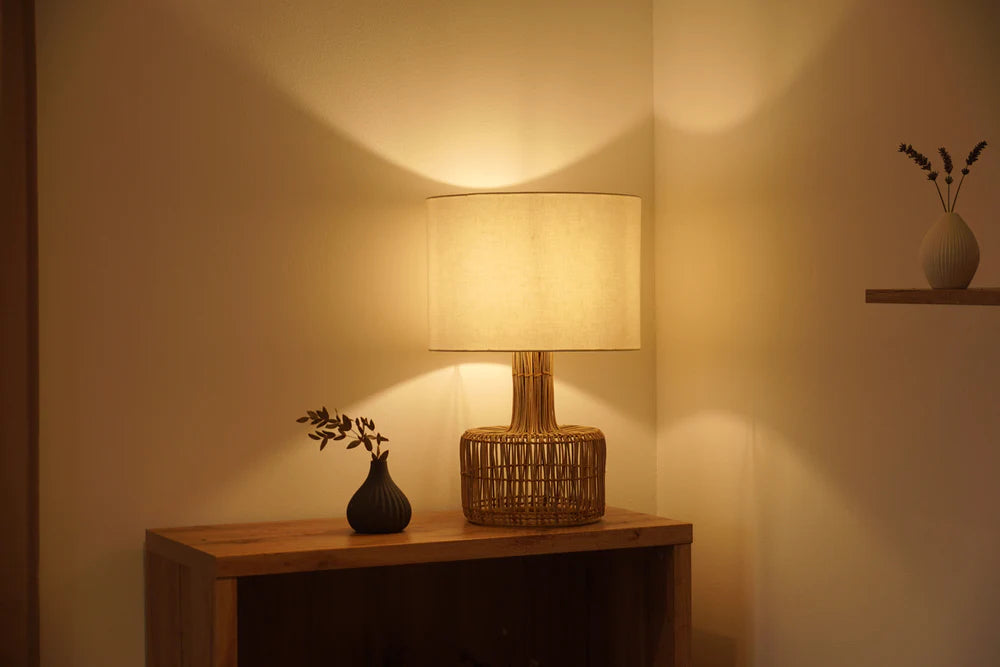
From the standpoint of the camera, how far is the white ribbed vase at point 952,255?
151 cm

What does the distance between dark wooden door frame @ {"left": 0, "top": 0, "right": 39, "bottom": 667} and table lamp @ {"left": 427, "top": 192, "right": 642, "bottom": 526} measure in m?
0.72

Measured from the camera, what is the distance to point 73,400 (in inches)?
83.4

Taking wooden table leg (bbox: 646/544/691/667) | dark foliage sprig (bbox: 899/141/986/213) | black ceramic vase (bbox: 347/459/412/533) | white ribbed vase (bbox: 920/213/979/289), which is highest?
dark foliage sprig (bbox: 899/141/986/213)

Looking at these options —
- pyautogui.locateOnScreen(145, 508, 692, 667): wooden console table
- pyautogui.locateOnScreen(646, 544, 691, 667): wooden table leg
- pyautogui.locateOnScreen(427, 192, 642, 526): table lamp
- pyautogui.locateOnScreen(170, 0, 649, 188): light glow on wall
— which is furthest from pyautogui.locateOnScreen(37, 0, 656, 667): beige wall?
pyautogui.locateOnScreen(646, 544, 691, 667): wooden table leg

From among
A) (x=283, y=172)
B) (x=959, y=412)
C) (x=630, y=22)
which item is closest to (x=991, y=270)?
(x=959, y=412)

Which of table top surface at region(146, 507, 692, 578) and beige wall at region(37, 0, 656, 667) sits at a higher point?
beige wall at region(37, 0, 656, 667)

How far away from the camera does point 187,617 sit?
1956 mm

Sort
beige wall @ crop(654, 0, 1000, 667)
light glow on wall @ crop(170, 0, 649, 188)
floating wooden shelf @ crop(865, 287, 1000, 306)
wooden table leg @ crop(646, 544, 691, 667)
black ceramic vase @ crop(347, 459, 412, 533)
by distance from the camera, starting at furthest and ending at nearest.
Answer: light glow on wall @ crop(170, 0, 649, 188), wooden table leg @ crop(646, 544, 691, 667), black ceramic vase @ crop(347, 459, 412, 533), beige wall @ crop(654, 0, 1000, 667), floating wooden shelf @ crop(865, 287, 1000, 306)

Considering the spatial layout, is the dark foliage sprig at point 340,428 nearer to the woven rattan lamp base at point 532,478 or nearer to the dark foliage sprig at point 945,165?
the woven rattan lamp base at point 532,478

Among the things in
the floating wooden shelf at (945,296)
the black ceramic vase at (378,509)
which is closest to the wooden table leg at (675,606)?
the black ceramic vase at (378,509)

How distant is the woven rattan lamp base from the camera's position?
211cm

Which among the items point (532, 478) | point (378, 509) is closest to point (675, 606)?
point (532, 478)

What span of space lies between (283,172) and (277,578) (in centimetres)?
82

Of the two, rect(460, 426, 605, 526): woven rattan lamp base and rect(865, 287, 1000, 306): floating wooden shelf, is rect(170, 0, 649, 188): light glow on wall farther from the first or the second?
rect(865, 287, 1000, 306): floating wooden shelf
